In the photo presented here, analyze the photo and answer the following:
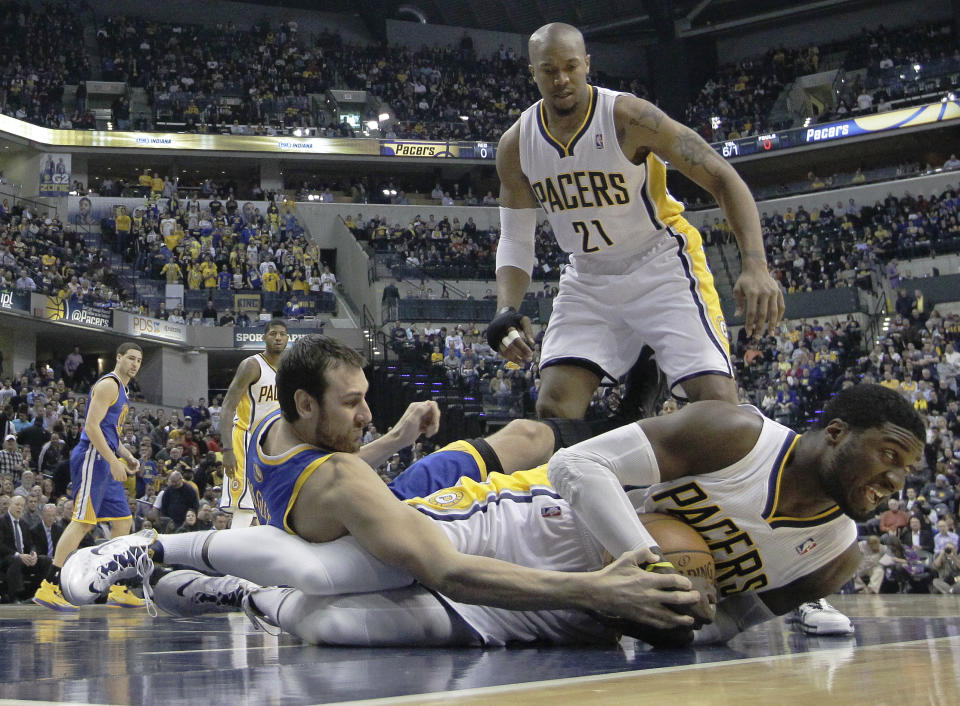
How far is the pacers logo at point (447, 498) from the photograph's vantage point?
3.08m

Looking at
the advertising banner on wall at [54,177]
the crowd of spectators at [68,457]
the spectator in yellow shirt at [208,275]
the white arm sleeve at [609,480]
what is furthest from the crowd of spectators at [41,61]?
the white arm sleeve at [609,480]

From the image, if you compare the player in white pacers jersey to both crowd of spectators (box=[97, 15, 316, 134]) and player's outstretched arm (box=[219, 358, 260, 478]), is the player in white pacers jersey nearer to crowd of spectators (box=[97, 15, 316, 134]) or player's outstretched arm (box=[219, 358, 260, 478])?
player's outstretched arm (box=[219, 358, 260, 478])

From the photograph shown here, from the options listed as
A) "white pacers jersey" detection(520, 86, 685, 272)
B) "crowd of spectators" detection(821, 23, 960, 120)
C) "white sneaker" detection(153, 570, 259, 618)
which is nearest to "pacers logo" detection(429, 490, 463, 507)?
"white sneaker" detection(153, 570, 259, 618)

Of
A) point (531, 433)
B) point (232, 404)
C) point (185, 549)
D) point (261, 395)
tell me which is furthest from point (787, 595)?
point (261, 395)

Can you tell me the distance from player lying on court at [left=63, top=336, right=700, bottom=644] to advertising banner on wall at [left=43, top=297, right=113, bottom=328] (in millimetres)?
18819

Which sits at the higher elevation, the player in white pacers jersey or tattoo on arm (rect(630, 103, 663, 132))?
tattoo on arm (rect(630, 103, 663, 132))

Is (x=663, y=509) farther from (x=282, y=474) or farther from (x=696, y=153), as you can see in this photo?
(x=696, y=153)

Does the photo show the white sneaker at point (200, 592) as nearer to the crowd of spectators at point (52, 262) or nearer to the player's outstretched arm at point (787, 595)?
the player's outstretched arm at point (787, 595)

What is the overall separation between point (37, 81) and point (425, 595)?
2902 centimetres

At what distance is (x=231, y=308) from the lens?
2320cm

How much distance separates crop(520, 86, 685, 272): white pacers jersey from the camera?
4.06 meters

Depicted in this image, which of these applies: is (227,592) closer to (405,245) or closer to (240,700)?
(240,700)

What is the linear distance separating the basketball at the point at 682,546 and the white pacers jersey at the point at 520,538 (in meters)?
0.18

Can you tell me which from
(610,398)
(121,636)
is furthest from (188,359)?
(121,636)
